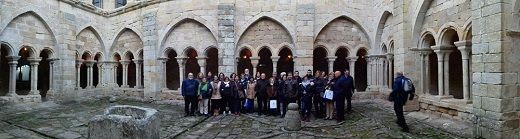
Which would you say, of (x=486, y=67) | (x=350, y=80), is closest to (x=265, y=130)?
(x=350, y=80)

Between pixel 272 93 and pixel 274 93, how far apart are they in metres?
0.05

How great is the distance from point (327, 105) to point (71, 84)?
32.9 feet

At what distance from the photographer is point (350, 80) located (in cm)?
710

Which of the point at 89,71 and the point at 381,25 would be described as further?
the point at 89,71

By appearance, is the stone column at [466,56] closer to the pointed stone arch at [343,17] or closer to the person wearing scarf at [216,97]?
the pointed stone arch at [343,17]

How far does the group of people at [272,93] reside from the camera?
23.4ft

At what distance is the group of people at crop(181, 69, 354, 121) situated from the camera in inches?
280

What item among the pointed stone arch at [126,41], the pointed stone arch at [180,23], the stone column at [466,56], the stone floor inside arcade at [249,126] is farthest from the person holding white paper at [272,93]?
the pointed stone arch at [126,41]

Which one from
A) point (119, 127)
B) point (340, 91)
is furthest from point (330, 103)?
point (119, 127)

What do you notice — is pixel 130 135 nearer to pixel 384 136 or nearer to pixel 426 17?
pixel 384 136

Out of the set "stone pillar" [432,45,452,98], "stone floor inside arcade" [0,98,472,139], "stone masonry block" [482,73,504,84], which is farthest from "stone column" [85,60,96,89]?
"stone masonry block" [482,73,504,84]

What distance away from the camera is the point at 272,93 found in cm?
768

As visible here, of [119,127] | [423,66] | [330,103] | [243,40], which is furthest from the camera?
[243,40]

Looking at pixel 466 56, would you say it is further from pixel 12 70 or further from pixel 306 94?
pixel 12 70
